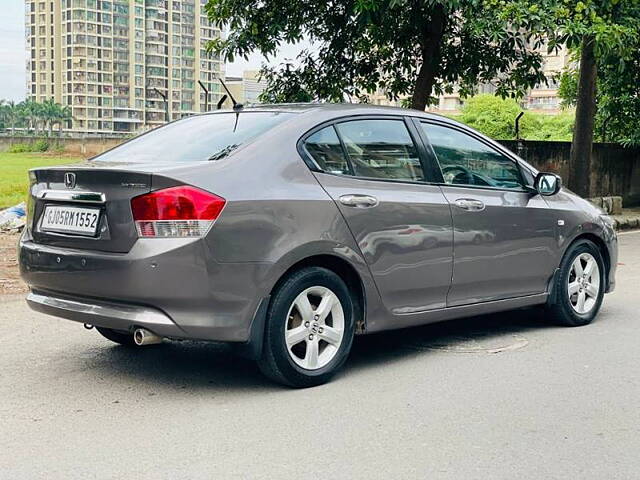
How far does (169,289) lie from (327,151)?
1396mm

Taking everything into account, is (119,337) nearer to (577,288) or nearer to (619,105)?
(577,288)

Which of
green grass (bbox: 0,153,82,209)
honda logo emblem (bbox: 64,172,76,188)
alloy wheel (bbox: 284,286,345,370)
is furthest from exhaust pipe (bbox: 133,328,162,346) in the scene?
green grass (bbox: 0,153,82,209)

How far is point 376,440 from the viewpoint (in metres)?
4.40

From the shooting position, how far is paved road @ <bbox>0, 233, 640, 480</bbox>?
407cm

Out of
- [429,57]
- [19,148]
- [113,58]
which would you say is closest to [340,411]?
[429,57]

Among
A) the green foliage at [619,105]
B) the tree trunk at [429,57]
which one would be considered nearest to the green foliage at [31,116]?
the green foliage at [619,105]

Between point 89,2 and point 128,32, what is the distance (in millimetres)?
8218

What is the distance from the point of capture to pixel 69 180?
5.21 m

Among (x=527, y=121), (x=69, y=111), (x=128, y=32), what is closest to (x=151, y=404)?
(x=527, y=121)

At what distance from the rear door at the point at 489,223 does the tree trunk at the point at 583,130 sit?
10352 mm

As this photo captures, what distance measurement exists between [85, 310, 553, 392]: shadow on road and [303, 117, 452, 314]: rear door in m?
0.55

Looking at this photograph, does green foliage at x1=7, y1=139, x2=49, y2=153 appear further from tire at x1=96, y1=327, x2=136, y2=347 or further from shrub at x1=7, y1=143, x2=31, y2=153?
tire at x1=96, y1=327, x2=136, y2=347

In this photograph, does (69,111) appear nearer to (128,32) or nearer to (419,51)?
(128,32)

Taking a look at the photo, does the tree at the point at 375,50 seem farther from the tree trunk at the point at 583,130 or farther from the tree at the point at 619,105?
the tree at the point at 619,105
